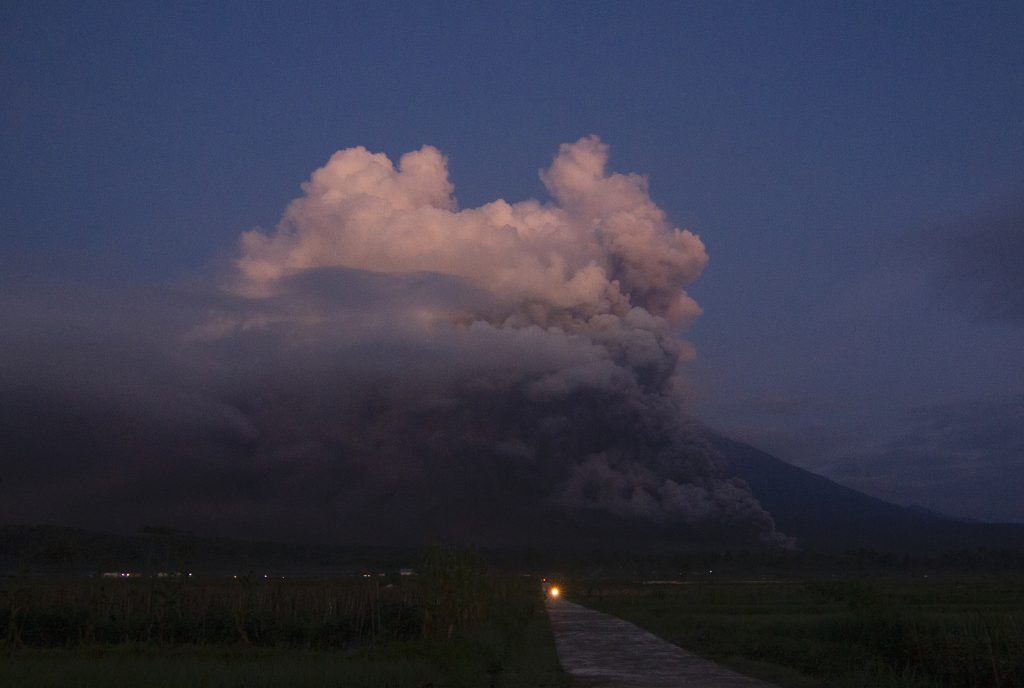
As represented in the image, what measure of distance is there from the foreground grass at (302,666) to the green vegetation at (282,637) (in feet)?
0.15

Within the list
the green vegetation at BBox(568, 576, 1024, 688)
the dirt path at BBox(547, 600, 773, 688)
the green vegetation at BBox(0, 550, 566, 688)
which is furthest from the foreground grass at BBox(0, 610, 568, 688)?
the green vegetation at BBox(568, 576, 1024, 688)

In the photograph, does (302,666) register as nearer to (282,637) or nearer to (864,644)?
(282,637)

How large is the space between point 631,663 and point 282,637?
17.3 metres

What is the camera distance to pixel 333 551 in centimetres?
18450

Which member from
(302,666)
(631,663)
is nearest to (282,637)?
(302,666)

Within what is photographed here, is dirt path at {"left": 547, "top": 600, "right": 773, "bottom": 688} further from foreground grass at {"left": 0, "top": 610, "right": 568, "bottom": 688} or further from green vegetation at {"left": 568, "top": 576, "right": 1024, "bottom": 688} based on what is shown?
green vegetation at {"left": 568, "top": 576, "right": 1024, "bottom": 688}

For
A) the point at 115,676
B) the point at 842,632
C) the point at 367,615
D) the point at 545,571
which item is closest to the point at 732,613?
the point at 842,632

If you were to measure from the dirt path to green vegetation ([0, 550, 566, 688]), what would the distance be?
730 mm

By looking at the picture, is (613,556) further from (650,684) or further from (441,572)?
(650,684)

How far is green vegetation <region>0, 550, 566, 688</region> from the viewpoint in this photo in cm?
2206

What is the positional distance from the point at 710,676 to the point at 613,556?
163 metres

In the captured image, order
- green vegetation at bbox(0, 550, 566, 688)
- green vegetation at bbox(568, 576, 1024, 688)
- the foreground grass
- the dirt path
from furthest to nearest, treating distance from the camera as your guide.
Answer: green vegetation at bbox(568, 576, 1024, 688), green vegetation at bbox(0, 550, 566, 688), the foreground grass, the dirt path

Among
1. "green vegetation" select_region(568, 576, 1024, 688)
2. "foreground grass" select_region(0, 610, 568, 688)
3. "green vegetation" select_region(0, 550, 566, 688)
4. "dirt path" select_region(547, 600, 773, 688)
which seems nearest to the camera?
"dirt path" select_region(547, 600, 773, 688)

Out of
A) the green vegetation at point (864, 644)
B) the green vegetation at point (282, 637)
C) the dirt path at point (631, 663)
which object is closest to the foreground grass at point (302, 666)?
the green vegetation at point (282, 637)
